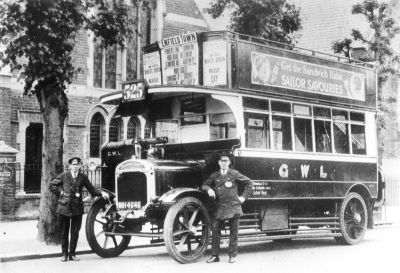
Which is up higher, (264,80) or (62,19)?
(62,19)

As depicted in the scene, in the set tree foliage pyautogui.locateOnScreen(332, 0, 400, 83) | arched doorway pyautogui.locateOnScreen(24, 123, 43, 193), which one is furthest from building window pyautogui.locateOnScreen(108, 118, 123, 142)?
tree foliage pyautogui.locateOnScreen(332, 0, 400, 83)

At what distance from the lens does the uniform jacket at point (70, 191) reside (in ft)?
32.7

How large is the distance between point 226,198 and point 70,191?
2574 mm

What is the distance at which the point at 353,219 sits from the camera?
12.8m

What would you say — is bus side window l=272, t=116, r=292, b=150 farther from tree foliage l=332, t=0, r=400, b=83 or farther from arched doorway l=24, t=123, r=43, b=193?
arched doorway l=24, t=123, r=43, b=193

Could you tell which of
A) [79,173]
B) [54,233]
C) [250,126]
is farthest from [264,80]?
[54,233]

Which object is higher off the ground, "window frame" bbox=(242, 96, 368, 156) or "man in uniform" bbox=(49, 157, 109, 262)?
"window frame" bbox=(242, 96, 368, 156)

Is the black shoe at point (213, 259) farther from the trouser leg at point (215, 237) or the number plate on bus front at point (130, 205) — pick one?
the number plate on bus front at point (130, 205)

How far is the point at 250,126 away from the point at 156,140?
171 centimetres

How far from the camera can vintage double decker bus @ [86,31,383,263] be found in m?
10.0

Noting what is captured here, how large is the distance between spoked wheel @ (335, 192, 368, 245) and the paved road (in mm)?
217

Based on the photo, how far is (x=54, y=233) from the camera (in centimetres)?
1193

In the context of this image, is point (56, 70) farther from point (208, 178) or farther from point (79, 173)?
point (208, 178)

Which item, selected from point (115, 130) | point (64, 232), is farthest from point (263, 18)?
point (64, 232)
